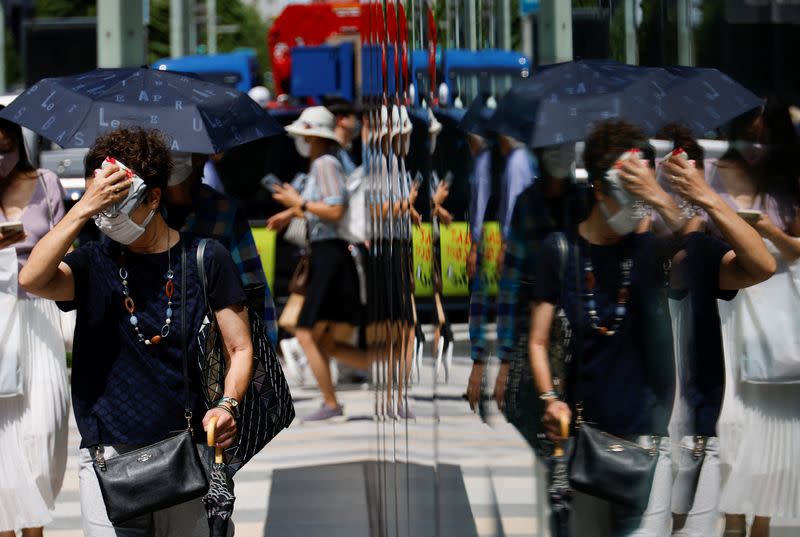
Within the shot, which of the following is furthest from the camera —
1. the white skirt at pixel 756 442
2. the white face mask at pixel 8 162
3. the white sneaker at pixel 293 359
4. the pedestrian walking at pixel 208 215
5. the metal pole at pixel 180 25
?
the metal pole at pixel 180 25

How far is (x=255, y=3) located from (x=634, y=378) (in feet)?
193

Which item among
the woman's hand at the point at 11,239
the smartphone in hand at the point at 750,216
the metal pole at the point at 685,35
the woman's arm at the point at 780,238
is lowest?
the woman's hand at the point at 11,239

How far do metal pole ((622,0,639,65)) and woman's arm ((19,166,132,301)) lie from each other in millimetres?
1867

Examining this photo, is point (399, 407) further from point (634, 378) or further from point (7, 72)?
point (7, 72)

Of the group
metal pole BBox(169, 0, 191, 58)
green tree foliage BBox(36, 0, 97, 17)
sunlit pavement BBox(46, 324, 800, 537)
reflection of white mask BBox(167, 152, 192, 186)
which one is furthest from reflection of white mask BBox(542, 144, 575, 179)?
green tree foliage BBox(36, 0, 97, 17)

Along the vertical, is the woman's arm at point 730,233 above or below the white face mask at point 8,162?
above

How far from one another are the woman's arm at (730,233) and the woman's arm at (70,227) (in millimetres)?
1914

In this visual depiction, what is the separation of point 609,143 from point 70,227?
1.91m

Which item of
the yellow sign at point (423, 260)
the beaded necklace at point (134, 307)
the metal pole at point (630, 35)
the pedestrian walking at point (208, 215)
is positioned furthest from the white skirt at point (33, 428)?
the metal pole at point (630, 35)

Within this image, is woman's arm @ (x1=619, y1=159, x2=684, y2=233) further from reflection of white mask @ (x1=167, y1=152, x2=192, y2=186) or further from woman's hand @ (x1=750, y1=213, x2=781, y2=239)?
reflection of white mask @ (x1=167, y1=152, x2=192, y2=186)

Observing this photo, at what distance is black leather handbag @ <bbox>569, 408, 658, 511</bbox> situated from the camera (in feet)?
5.63

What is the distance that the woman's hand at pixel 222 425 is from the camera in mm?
3301

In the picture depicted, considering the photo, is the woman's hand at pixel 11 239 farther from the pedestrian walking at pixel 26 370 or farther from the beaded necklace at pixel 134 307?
the beaded necklace at pixel 134 307

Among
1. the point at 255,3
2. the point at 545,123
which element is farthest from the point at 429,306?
the point at 255,3
